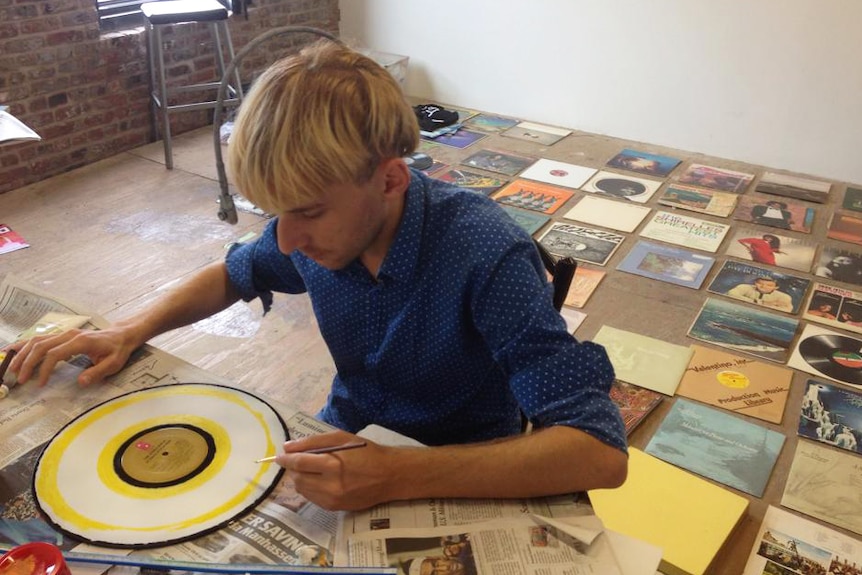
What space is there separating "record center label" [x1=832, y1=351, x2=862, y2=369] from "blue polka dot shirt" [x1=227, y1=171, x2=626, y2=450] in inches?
60.8

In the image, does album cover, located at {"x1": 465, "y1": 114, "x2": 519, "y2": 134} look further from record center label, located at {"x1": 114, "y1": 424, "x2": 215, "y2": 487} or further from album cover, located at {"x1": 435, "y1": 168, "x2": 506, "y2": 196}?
record center label, located at {"x1": 114, "y1": 424, "x2": 215, "y2": 487}

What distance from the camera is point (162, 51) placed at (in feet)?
11.4

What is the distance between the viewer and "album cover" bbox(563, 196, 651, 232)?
299cm

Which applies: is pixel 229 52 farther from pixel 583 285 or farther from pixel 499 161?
pixel 583 285

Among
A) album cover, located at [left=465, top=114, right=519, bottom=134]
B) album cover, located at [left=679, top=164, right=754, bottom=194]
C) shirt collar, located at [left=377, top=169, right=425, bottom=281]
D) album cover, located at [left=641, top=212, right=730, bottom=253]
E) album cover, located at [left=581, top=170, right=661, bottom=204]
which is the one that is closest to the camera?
shirt collar, located at [left=377, top=169, right=425, bottom=281]

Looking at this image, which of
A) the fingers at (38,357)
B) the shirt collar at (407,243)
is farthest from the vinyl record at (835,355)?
the fingers at (38,357)

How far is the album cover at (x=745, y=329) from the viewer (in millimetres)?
2283

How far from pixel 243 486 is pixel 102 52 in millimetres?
3106

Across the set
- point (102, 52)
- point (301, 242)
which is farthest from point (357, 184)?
point (102, 52)

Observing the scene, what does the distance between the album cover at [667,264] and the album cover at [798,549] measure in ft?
3.51

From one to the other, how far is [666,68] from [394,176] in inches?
125

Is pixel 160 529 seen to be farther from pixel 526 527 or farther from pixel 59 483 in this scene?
pixel 526 527

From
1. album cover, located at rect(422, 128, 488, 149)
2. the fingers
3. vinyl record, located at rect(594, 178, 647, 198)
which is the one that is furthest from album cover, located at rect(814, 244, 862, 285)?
the fingers

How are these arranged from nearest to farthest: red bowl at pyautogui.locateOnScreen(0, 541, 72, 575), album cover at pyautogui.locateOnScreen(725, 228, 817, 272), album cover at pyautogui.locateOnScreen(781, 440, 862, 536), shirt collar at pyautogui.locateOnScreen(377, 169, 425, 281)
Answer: red bowl at pyautogui.locateOnScreen(0, 541, 72, 575) < shirt collar at pyautogui.locateOnScreen(377, 169, 425, 281) < album cover at pyautogui.locateOnScreen(781, 440, 862, 536) < album cover at pyautogui.locateOnScreen(725, 228, 817, 272)
